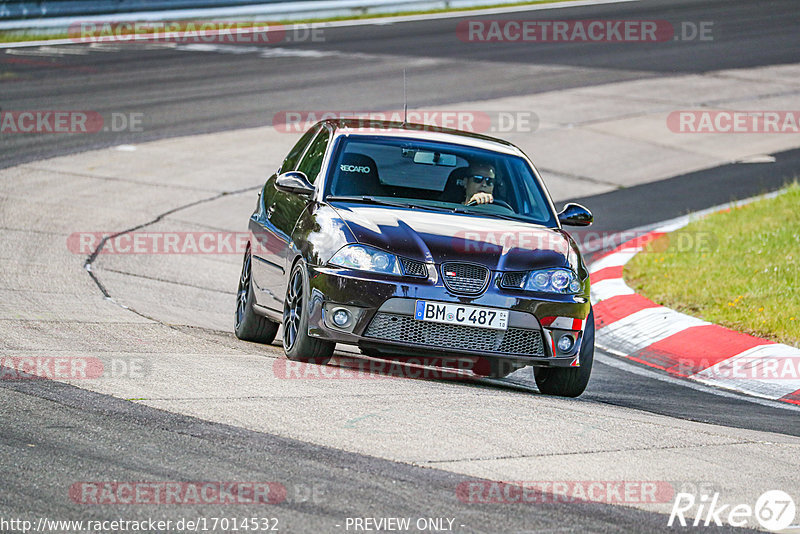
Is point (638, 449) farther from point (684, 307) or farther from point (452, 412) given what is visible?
point (684, 307)

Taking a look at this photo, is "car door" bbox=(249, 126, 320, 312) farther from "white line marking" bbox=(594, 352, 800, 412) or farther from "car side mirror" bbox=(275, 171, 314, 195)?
"white line marking" bbox=(594, 352, 800, 412)

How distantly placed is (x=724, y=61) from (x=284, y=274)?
19793 mm

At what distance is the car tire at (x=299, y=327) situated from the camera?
25.0 feet

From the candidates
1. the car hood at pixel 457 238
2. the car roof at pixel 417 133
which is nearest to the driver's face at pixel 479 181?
the car roof at pixel 417 133

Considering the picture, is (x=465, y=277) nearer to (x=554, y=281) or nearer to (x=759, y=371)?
(x=554, y=281)

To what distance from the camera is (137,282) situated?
36.5ft

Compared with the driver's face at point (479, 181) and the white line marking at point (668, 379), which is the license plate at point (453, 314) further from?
the white line marking at point (668, 379)

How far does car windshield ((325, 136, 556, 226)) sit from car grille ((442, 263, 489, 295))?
96cm

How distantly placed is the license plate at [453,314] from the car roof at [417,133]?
185 cm

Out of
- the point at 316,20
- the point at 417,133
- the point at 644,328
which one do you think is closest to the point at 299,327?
the point at 417,133

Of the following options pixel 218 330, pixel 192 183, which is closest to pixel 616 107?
pixel 192 183

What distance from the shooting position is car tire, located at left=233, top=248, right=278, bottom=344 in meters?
9.09

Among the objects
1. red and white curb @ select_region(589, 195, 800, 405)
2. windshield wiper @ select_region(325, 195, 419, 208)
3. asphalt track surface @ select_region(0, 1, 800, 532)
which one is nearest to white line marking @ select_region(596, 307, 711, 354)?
red and white curb @ select_region(589, 195, 800, 405)

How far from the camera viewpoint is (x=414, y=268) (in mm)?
7309
